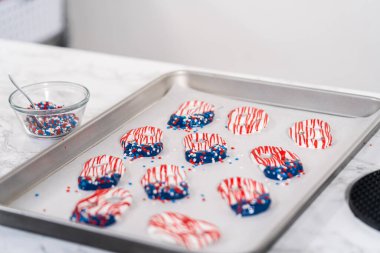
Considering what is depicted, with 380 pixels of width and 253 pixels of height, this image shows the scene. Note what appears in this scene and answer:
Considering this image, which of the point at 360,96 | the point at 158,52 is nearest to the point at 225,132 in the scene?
the point at 360,96

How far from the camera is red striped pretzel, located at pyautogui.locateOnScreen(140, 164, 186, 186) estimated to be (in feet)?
4.20

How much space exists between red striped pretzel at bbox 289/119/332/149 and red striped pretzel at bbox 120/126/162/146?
0.33 m

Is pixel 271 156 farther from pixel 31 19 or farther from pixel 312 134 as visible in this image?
pixel 31 19

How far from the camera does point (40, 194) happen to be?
50.3 inches

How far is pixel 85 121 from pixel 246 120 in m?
0.41

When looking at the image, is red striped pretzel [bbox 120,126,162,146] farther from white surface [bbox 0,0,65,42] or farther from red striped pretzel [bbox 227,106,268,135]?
white surface [bbox 0,0,65,42]

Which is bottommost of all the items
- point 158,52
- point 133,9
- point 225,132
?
point 158,52

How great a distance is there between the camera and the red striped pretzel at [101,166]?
132cm

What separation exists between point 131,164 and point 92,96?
1.33 ft

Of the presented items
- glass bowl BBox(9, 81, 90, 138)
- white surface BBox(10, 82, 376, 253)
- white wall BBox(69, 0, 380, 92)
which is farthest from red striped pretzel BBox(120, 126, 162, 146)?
white wall BBox(69, 0, 380, 92)

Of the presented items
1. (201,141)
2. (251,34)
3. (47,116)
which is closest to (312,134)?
(201,141)

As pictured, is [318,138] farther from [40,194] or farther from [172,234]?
[40,194]

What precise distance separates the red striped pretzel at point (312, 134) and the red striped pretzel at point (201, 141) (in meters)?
0.18

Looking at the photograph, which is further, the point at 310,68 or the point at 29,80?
the point at 310,68
